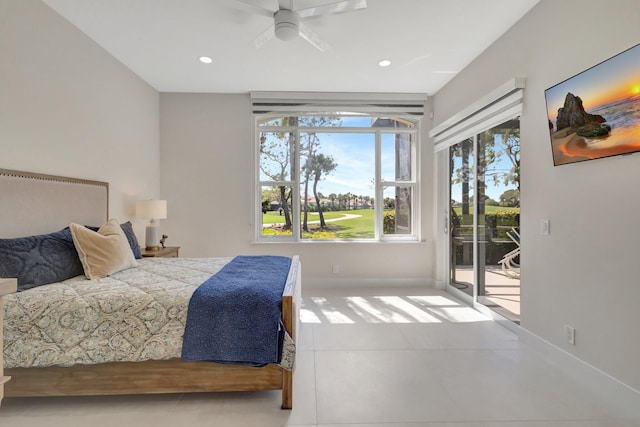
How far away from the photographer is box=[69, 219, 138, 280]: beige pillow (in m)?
2.40

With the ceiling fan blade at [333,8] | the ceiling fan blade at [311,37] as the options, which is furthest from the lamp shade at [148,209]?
the ceiling fan blade at [333,8]

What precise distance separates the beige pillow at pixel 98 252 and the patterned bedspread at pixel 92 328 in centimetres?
45

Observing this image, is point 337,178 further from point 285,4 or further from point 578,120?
point 578,120

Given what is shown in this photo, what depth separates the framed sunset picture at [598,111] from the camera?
180 centimetres

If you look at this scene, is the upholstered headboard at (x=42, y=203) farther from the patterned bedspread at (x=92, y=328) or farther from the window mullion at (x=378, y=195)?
the window mullion at (x=378, y=195)

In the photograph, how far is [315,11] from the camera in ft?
7.91

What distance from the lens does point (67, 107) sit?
282 centimetres

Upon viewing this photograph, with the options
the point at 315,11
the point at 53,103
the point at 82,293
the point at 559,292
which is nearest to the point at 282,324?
the point at 82,293

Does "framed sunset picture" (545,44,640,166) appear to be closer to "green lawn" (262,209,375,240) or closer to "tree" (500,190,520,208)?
"tree" (500,190,520,208)

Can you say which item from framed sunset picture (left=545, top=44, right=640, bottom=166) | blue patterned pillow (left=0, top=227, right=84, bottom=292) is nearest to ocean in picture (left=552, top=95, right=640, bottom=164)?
framed sunset picture (left=545, top=44, right=640, bottom=166)

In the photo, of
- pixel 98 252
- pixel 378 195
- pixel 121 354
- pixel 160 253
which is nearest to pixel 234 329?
pixel 121 354

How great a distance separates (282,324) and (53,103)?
2.69m

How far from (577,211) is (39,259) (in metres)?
3.77

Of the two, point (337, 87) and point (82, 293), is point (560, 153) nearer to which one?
point (337, 87)
